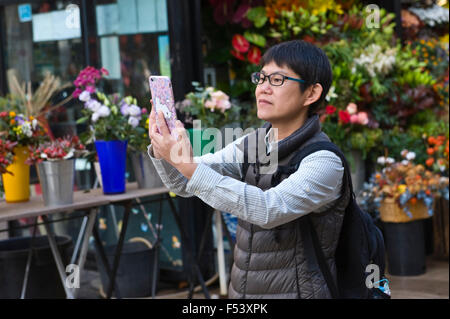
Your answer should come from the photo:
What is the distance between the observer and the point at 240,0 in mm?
5449

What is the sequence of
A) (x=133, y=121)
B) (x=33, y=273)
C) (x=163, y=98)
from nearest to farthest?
(x=163, y=98), (x=133, y=121), (x=33, y=273)

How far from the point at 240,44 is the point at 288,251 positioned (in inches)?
138

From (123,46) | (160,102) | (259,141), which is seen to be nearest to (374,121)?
(123,46)

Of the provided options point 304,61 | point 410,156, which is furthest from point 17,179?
point 410,156

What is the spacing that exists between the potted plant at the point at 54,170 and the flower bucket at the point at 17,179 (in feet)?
0.57

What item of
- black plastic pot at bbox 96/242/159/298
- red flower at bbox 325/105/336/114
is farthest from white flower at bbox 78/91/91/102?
red flower at bbox 325/105/336/114

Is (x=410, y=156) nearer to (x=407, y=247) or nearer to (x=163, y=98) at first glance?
(x=407, y=247)

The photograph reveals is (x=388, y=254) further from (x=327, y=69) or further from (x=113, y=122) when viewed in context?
(x=327, y=69)

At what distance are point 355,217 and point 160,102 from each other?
2.11ft

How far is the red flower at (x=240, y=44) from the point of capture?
5.10m

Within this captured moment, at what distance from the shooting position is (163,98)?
1.66m

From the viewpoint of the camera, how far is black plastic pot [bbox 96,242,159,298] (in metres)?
4.45

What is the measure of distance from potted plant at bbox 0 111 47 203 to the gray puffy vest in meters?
1.68

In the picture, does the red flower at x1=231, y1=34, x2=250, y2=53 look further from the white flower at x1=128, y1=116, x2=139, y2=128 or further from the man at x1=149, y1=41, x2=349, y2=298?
the man at x1=149, y1=41, x2=349, y2=298
